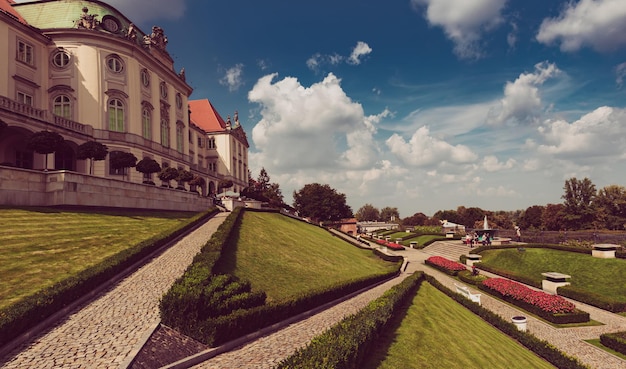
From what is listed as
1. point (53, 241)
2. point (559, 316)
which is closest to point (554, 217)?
point (559, 316)

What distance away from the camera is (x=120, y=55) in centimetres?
4328

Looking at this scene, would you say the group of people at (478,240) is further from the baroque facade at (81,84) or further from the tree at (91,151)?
the tree at (91,151)

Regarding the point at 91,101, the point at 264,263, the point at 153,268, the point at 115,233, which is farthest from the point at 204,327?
the point at 91,101

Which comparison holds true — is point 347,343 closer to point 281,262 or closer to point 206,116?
point 281,262

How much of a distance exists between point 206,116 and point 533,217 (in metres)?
111

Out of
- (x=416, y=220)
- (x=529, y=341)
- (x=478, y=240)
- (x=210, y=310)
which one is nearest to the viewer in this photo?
(x=210, y=310)

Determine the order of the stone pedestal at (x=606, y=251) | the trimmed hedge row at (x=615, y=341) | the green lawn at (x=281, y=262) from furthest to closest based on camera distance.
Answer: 1. the stone pedestal at (x=606, y=251)
2. the green lawn at (x=281, y=262)
3. the trimmed hedge row at (x=615, y=341)

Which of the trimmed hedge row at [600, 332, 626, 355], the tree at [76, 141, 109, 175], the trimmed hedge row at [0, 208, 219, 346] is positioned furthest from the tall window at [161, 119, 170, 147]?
the trimmed hedge row at [600, 332, 626, 355]

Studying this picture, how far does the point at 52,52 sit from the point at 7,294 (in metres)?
39.8

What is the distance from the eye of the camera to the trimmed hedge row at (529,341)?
15.4 m

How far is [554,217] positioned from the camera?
311 feet

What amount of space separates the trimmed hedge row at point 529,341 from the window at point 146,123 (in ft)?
137

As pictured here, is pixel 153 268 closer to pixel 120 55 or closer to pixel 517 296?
pixel 517 296

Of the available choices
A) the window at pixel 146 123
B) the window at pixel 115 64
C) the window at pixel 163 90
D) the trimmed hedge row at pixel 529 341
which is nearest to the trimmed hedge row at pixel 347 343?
the trimmed hedge row at pixel 529 341
